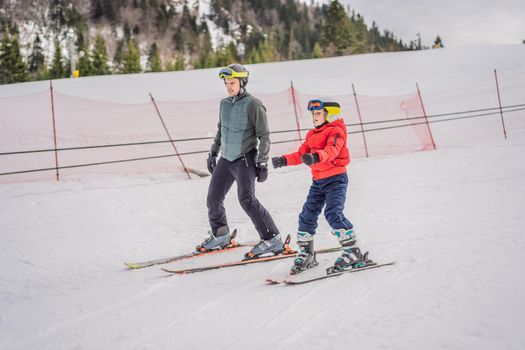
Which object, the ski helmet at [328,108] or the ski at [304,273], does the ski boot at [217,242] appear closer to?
the ski at [304,273]

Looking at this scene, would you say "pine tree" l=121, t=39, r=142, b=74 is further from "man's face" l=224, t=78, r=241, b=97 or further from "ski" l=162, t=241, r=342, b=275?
"ski" l=162, t=241, r=342, b=275

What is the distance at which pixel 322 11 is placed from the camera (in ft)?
526

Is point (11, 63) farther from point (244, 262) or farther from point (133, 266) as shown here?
point (244, 262)

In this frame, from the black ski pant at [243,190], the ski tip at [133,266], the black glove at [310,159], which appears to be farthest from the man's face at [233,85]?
the ski tip at [133,266]

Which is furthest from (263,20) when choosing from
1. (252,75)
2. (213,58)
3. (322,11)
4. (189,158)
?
(189,158)

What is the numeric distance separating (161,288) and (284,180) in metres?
5.81

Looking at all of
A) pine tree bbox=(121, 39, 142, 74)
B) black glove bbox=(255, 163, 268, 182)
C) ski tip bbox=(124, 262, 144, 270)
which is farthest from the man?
pine tree bbox=(121, 39, 142, 74)

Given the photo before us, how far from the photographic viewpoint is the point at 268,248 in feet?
13.8

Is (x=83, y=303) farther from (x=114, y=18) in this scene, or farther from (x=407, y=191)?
(x=114, y=18)

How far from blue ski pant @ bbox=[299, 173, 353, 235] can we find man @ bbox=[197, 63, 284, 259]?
26.6 inches

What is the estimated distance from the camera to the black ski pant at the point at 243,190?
4156 millimetres

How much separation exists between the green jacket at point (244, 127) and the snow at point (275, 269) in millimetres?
1127

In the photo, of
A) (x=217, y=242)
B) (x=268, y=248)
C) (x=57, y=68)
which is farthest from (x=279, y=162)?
(x=57, y=68)

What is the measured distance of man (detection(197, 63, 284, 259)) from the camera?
414 centimetres
